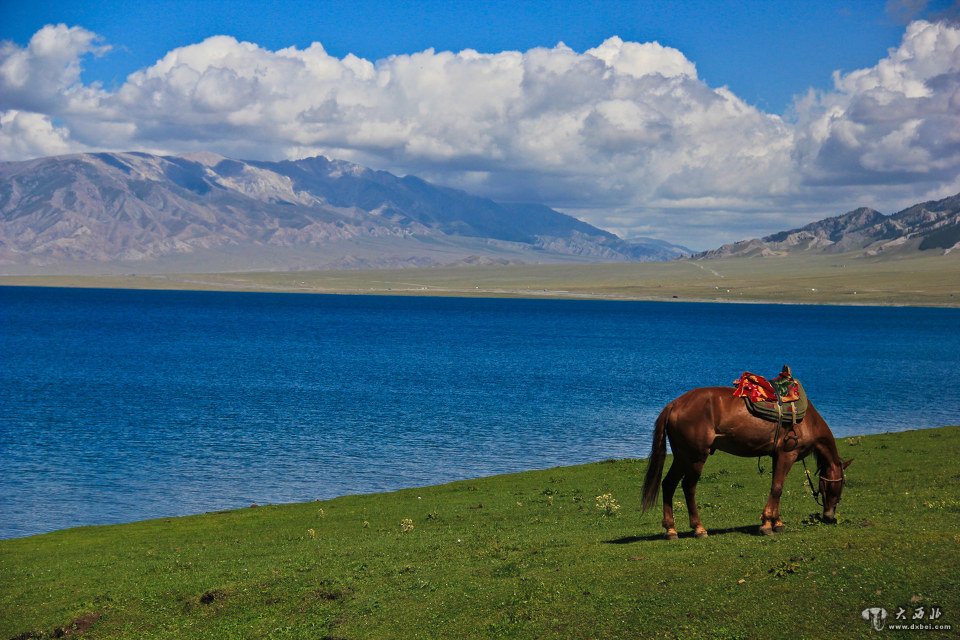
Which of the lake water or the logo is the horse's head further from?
the lake water

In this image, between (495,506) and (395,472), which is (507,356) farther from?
(495,506)

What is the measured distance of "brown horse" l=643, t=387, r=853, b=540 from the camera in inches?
774

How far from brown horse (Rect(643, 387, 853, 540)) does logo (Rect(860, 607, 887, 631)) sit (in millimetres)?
4740

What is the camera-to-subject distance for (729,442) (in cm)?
1981

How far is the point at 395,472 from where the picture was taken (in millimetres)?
45906

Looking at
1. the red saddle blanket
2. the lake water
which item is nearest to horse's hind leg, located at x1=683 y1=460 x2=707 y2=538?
the red saddle blanket

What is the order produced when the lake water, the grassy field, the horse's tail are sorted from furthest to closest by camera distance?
the lake water < the horse's tail < the grassy field

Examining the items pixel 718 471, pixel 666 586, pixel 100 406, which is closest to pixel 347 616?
pixel 666 586

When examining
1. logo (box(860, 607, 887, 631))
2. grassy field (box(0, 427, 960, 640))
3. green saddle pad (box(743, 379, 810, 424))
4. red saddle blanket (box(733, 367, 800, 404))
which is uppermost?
red saddle blanket (box(733, 367, 800, 404))

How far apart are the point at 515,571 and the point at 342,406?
170 feet

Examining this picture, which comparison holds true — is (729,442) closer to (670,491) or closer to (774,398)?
(774,398)

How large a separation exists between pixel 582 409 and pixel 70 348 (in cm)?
8649

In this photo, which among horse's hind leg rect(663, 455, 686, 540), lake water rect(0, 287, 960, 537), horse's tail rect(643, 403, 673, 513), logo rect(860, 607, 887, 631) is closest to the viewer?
logo rect(860, 607, 887, 631)

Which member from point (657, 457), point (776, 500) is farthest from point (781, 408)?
point (657, 457)
